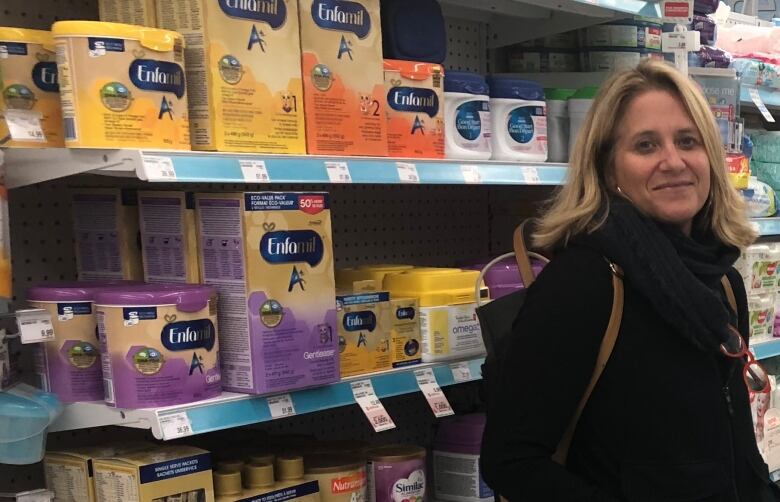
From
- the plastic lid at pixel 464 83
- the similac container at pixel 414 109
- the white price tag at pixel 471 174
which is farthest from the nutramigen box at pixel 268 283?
the plastic lid at pixel 464 83

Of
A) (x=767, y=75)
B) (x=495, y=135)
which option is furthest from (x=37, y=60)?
(x=767, y=75)

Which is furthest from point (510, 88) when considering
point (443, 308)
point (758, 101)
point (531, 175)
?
point (758, 101)

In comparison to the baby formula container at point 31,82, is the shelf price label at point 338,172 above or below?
below

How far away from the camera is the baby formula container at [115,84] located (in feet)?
5.00

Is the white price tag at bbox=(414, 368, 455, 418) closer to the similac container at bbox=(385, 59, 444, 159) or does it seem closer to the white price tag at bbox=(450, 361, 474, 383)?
the white price tag at bbox=(450, 361, 474, 383)

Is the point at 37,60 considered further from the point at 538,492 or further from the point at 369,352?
the point at 538,492

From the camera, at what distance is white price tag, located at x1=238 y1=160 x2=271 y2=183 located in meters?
1.65

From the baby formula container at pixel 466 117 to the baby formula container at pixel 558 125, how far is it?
0.32 metres

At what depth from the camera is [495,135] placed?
91.4 inches

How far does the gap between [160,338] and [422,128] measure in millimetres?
830

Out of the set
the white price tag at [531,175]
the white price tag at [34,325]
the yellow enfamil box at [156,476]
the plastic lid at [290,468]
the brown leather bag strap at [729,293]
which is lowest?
the plastic lid at [290,468]

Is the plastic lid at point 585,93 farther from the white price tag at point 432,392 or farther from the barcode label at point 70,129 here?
the barcode label at point 70,129

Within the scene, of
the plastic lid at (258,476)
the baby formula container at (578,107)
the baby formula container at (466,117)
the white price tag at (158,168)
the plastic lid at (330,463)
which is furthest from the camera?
the baby formula container at (578,107)

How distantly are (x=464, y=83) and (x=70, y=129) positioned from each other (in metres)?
1.02
